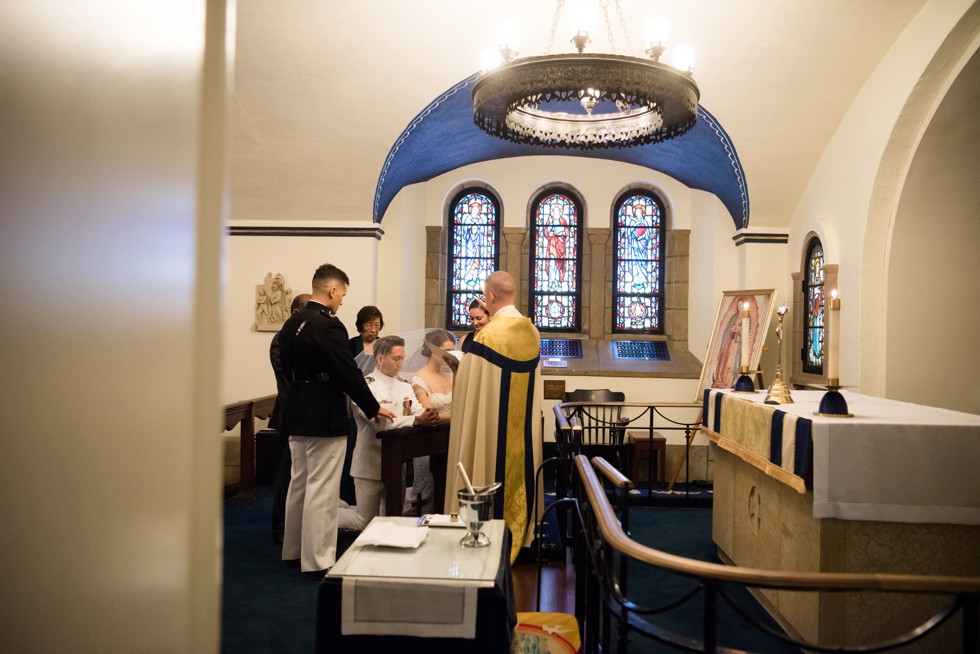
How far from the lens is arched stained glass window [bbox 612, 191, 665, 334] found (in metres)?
10.1

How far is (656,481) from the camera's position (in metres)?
8.39

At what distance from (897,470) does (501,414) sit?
2.39m

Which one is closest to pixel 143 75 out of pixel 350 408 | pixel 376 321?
pixel 350 408

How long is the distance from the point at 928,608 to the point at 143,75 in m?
3.61

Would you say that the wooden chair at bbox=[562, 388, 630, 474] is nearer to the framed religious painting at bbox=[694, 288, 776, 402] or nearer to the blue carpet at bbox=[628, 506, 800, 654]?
the blue carpet at bbox=[628, 506, 800, 654]

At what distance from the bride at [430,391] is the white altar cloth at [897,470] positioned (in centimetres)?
263

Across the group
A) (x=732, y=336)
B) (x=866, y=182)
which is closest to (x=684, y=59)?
(x=866, y=182)

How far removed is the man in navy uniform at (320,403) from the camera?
4410 millimetres

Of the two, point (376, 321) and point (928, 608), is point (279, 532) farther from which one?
point (928, 608)

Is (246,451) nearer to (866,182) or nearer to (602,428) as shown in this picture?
(602,428)

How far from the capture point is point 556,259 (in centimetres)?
1020

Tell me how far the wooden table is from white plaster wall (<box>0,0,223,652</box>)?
422 centimetres

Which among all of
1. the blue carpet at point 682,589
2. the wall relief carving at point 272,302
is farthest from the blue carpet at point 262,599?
the wall relief carving at point 272,302

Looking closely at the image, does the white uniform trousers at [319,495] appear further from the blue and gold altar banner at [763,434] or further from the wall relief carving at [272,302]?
the wall relief carving at [272,302]
